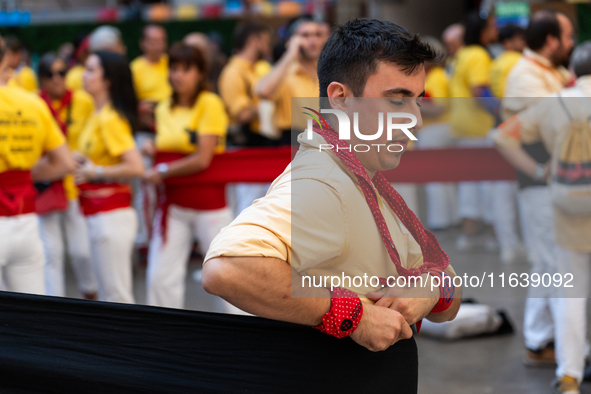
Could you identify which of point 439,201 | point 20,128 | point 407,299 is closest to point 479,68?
point 439,201

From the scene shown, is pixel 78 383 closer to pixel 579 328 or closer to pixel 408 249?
pixel 408 249

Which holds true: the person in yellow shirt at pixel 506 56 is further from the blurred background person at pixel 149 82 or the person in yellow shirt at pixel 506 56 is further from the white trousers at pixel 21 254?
the white trousers at pixel 21 254

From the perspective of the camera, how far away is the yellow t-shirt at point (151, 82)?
5840mm

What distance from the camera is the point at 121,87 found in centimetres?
355

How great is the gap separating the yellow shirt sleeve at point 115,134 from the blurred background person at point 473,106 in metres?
2.77

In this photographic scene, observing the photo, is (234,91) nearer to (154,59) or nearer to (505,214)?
(154,59)

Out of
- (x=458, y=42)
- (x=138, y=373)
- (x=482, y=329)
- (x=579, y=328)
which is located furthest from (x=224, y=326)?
(x=458, y=42)

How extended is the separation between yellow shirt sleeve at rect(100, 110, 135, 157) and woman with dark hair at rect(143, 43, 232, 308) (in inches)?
9.3

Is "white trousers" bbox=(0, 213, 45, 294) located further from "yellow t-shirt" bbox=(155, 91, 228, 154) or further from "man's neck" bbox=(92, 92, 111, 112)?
"yellow t-shirt" bbox=(155, 91, 228, 154)

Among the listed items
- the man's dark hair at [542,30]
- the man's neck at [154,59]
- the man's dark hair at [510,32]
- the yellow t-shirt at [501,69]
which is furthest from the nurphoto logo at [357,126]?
the man's neck at [154,59]

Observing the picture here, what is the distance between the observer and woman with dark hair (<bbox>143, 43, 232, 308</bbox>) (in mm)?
3646

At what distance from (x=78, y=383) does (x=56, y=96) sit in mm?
3729

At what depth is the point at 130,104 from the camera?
11.7 ft

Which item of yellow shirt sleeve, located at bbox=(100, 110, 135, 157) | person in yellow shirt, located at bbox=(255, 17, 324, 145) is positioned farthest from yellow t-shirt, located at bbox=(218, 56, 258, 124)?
yellow shirt sleeve, located at bbox=(100, 110, 135, 157)
